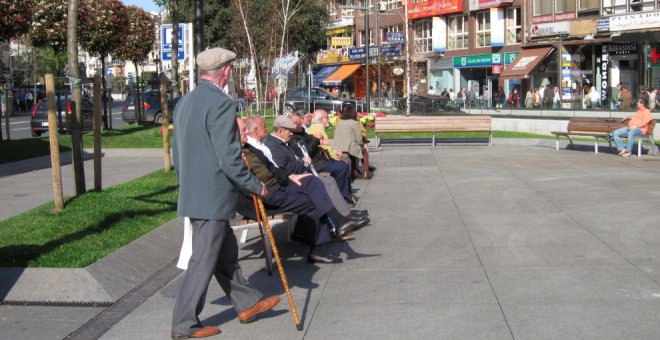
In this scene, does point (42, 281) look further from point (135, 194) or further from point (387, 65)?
point (387, 65)

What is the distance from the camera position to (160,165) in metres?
18.3

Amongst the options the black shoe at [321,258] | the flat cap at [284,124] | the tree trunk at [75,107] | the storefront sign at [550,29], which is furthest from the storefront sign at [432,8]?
the black shoe at [321,258]

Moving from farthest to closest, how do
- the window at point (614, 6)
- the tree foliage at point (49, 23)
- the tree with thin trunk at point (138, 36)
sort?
the tree with thin trunk at point (138, 36)
the window at point (614, 6)
the tree foliage at point (49, 23)

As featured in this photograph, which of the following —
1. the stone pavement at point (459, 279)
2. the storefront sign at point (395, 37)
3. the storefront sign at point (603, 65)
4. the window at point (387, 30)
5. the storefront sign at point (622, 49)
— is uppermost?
the window at point (387, 30)

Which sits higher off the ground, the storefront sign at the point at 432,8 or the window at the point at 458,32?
the storefront sign at the point at 432,8

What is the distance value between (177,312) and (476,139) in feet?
57.9

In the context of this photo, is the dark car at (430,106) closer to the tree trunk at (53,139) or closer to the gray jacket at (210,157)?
the tree trunk at (53,139)

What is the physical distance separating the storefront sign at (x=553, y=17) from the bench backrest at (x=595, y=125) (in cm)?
2564

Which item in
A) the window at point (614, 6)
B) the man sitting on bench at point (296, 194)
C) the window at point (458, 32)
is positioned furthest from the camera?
the window at point (458, 32)

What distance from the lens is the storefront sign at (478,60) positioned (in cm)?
5053

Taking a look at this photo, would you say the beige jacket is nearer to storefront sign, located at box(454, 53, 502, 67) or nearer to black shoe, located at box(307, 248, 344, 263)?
black shoe, located at box(307, 248, 344, 263)

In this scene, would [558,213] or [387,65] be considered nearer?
[558,213]

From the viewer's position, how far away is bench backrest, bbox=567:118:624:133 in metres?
19.0

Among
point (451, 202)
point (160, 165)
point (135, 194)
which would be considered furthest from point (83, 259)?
point (160, 165)
